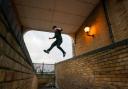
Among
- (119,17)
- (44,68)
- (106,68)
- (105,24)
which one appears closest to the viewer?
(106,68)

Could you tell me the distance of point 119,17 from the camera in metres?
3.70

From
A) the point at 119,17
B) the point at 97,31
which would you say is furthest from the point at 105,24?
the point at 119,17

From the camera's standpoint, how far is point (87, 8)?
16.7 ft

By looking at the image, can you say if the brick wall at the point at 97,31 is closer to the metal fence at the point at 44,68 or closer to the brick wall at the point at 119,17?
the brick wall at the point at 119,17

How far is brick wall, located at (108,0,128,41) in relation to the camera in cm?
346

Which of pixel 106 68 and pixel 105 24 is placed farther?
pixel 105 24

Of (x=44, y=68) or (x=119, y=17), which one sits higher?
(x=119, y=17)

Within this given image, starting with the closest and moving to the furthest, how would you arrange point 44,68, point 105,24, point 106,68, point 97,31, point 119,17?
point 106,68 → point 119,17 → point 105,24 → point 97,31 → point 44,68

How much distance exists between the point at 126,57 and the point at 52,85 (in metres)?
8.39

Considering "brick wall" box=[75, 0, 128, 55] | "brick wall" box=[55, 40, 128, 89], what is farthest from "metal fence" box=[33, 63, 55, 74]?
"brick wall" box=[55, 40, 128, 89]

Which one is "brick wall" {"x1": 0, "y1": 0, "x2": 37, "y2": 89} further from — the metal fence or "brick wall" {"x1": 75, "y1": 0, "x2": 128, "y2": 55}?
the metal fence

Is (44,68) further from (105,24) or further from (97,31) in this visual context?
(105,24)

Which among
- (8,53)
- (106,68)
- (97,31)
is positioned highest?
(97,31)

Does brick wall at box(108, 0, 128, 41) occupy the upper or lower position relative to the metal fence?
upper
